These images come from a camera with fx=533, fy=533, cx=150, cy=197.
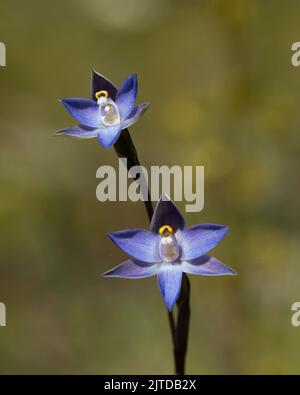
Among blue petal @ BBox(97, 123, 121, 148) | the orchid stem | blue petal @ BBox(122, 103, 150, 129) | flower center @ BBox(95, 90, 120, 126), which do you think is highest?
flower center @ BBox(95, 90, 120, 126)

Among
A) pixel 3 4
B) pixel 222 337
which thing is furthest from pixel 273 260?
pixel 3 4

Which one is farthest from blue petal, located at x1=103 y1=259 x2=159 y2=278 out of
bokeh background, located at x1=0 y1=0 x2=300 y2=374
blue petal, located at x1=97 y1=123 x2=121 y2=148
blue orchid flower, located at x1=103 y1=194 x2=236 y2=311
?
bokeh background, located at x1=0 y1=0 x2=300 y2=374

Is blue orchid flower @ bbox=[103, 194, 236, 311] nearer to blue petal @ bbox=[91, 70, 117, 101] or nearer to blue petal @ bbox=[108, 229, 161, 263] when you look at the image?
blue petal @ bbox=[108, 229, 161, 263]

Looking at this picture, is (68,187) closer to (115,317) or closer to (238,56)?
(115,317)

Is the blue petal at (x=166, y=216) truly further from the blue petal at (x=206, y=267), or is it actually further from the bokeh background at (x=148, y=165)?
the bokeh background at (x=148, y=165)

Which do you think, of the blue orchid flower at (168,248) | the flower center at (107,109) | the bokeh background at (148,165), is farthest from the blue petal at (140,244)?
the bokeh background at (148,165)

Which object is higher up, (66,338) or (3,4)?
(3,4)
